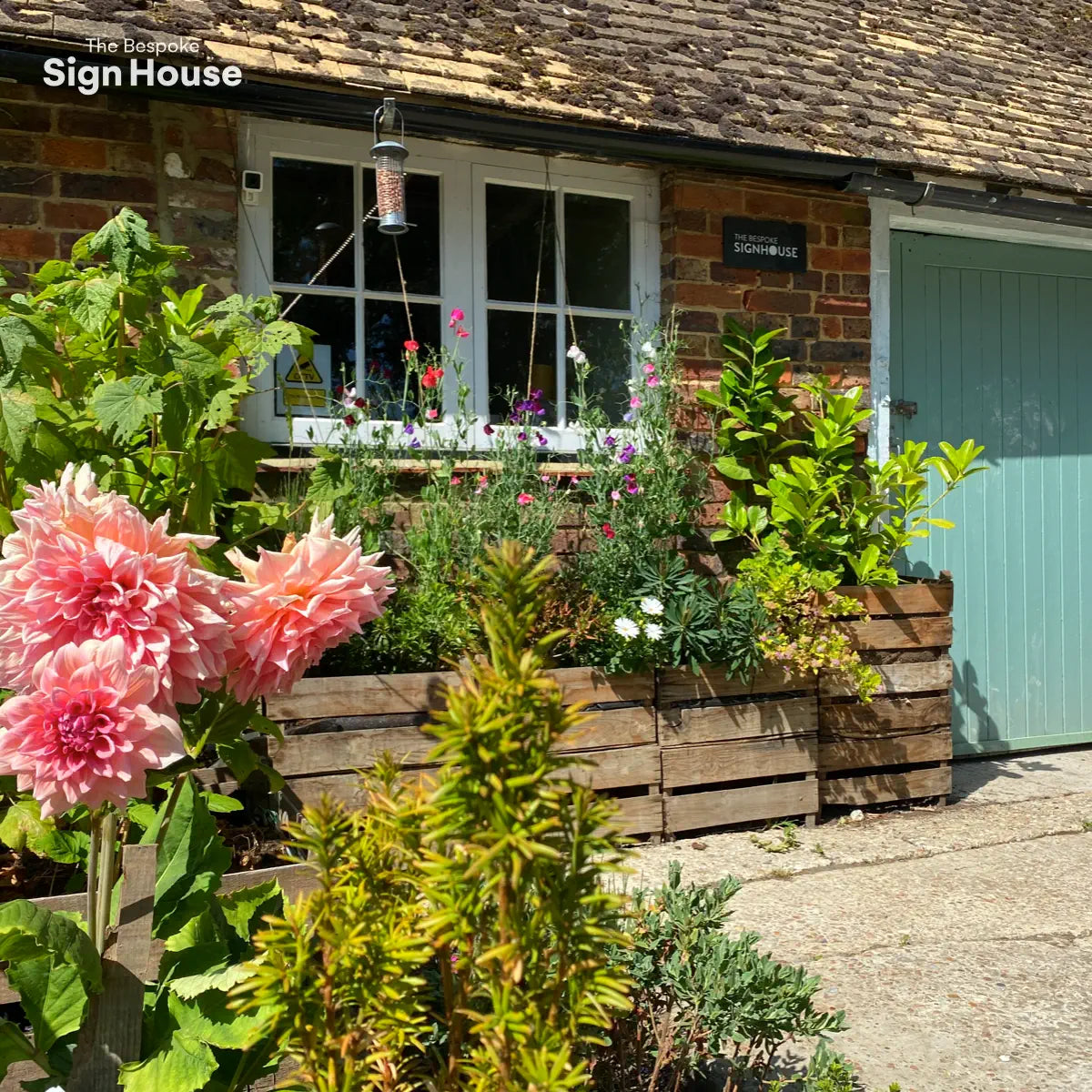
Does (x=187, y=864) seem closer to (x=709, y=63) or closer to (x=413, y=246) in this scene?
(x=413, y=246)

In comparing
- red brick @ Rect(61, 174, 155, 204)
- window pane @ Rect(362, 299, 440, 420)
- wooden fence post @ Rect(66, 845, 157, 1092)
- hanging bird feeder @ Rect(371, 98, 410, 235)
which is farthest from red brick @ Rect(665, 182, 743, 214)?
wooden fence post @ Rect(66, 845, 157, 1092)

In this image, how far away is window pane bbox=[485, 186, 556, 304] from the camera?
5016 mm

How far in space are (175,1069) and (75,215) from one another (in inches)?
136

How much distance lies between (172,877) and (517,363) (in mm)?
3535

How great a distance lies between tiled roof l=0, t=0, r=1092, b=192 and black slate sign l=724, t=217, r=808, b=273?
411 millimetres

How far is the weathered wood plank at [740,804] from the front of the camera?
4328 mm

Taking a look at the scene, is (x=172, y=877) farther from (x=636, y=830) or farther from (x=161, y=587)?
(x=636, y=830)

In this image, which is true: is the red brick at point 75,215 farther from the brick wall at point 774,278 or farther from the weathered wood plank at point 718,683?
the weathered wood plank at point 718,683

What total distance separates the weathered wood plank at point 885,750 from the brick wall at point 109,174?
10.1ft

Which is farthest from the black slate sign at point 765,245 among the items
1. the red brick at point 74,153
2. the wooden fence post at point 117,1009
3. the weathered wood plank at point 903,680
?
the wooden fence post at point 117,1009

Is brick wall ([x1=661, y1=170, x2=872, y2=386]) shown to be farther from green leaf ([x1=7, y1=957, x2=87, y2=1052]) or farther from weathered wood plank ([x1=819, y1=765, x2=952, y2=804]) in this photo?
green leaf ([x1=7, y1=957, x2=87, y2=1052])

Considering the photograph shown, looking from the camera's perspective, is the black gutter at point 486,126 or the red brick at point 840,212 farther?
the red brick at point 840,212

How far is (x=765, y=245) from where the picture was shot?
5.21 metres

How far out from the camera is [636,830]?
4.27 m
